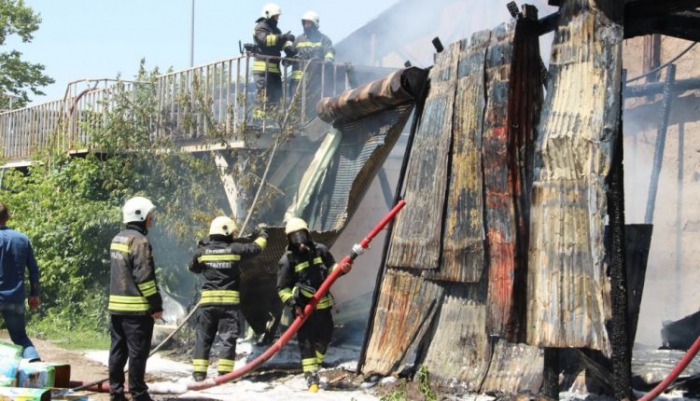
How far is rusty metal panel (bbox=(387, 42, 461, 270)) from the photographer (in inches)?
279

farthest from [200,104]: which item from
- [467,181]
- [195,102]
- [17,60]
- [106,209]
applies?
[17,60]

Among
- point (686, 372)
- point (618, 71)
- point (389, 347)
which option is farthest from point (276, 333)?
point (618, 71)

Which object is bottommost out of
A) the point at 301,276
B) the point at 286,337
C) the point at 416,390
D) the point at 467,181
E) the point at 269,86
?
the point at 416,390

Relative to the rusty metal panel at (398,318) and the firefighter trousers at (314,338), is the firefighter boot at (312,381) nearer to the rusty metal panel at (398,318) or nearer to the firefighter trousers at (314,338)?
the firefighter trousers at (314,338)

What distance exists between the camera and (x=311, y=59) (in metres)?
11.4

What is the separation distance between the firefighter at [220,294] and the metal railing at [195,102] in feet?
9.30

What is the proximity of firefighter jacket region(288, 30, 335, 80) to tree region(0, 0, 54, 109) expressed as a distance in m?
20.5

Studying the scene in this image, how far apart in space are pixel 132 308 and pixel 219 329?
1.51 m

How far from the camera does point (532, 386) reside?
635 centimetres

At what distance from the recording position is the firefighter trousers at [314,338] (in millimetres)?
7766

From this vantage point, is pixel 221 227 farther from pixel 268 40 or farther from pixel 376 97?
pixel 268 40

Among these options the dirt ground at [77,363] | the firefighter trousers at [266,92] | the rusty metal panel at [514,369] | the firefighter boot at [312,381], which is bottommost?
the dirt ground at [77,363]

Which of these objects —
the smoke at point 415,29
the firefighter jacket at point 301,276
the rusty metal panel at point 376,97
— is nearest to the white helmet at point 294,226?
the firefighter jacket at point 301,276

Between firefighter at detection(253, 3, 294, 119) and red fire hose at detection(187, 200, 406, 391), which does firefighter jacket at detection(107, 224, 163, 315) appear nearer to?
red fire hose at detection(187, 200, 406, 391)
